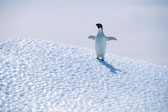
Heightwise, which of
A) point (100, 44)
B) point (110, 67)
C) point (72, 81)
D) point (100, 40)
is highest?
point (100, 40)

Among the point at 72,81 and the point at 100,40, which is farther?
the point at 100,40

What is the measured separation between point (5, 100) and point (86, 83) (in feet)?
8.10

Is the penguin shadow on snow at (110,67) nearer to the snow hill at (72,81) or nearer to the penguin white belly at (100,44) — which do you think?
the snow hill at (72,81)

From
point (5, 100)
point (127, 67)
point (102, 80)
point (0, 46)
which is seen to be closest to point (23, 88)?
point (5, 100)

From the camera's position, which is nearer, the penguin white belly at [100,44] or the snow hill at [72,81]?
the snow hill at [72,81]

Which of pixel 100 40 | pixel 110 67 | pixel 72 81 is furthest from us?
pixel 110 67

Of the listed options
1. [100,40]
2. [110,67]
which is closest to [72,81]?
[110,67]

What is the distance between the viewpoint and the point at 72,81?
29.8 feet

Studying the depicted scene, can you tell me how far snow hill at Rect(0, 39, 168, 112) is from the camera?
7886 mm

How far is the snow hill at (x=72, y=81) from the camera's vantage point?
7.89 metres

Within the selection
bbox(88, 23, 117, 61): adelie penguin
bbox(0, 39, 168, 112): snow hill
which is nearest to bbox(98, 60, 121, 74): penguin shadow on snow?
bbox(0, 39, 168, 112): snow hill

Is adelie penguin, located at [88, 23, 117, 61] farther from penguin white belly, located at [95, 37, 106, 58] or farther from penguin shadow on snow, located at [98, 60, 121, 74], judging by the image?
penguin shadow on snow, located at [98, 60, 121, 74]

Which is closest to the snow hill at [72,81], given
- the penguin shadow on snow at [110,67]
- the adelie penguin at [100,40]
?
the penguin shadow on snow at [110,67]

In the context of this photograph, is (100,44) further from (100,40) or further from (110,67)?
(110,67)
